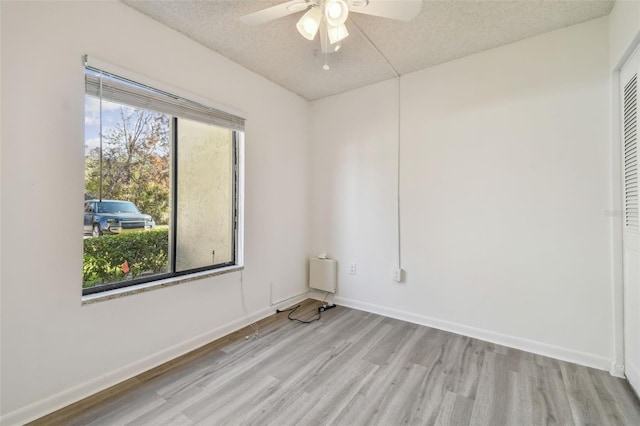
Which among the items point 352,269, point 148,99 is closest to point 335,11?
point 148,99

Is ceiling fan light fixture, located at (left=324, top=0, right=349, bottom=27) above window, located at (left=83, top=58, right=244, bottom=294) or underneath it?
above

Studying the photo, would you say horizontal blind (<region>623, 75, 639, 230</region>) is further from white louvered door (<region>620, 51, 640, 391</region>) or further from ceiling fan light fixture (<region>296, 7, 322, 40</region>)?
→ ceiling fan light fixture (<region>296, 7, 322, 40</region>)

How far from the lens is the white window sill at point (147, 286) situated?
67.6 inches

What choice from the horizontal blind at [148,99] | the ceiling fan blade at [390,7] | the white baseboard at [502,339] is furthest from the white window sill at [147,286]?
the ceiling fan blade at [390,7]

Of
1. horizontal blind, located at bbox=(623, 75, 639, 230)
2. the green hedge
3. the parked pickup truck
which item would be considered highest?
horizontal blind, located at bbox=(623, 75, 639, 230)

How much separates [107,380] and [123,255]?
2.69ft

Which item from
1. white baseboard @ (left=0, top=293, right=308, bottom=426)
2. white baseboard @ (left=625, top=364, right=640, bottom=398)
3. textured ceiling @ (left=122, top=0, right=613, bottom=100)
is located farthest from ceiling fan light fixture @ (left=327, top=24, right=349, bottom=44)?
white baseboard @ (left=625, top=364, right=640, bottom=398)

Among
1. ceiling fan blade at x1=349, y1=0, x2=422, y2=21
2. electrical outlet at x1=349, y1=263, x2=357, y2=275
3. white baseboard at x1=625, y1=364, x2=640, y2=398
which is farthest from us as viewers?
electrical outlet at x1=349, y1=263, x2=357, y2=275

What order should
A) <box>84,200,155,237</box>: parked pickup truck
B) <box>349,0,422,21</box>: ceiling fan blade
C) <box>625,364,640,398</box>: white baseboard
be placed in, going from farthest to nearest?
Answer: <box>84,200,155,237</box>: parked pickup truck
<box>625,364,640,398</box>: white baseboard
<box>349,0,422,21</box>: ceiling fan blade

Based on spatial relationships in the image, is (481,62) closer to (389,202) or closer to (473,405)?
(389,202)

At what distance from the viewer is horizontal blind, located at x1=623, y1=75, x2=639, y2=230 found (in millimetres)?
1665

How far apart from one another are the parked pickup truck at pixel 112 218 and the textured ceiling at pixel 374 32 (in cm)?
140

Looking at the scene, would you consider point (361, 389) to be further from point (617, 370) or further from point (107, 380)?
point (617, 370)

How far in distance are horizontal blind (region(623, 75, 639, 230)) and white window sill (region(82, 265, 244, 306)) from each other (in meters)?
2.99
